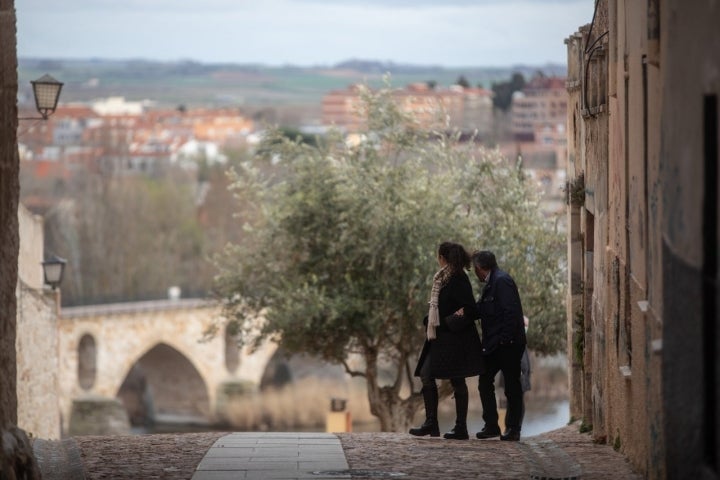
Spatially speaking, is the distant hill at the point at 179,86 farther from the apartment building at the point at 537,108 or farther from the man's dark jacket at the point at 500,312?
the man's dark jacket at the point at 500,312

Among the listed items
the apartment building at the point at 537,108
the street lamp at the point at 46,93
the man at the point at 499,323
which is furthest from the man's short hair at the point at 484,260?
the apartment building at the point at 537,108

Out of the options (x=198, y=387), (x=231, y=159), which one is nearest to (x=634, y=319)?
(x=198, y=387)

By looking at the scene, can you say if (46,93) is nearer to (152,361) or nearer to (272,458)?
(272,458)

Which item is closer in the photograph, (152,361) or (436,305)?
(436,305)

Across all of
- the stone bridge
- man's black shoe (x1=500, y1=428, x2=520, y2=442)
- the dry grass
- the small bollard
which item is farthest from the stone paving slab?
the stone bridge

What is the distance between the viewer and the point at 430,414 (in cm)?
1115

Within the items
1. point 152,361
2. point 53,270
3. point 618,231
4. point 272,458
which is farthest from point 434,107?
point 152,361

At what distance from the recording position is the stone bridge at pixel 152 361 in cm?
5272

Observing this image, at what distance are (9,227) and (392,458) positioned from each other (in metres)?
3.14

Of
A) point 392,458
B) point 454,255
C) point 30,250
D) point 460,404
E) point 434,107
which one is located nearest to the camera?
point 392,458

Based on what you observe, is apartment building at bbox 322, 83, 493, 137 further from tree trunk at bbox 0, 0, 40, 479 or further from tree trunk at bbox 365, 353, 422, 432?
tree trunk at bbox 0, 0, 40, 479

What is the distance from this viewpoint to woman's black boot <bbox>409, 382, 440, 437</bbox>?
36.3 feet

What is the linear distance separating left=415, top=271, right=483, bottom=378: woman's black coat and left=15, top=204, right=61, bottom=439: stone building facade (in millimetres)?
9634

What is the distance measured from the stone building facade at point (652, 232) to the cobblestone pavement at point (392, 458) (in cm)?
34
